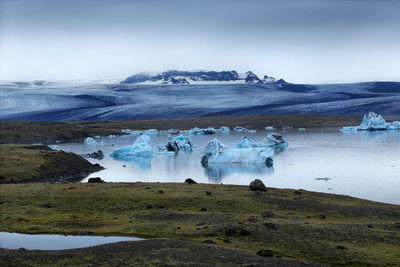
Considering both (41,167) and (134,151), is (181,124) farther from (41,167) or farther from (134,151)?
(41,167)

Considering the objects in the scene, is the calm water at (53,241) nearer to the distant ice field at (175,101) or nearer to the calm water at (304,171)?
the calm water at (304,171)

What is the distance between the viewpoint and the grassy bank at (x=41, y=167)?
96.9ft

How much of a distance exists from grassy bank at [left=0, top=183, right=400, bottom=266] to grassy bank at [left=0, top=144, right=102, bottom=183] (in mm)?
5174

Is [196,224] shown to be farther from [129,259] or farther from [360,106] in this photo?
[360,106]

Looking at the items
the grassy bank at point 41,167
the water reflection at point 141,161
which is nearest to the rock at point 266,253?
the grassy bank at point 41,167

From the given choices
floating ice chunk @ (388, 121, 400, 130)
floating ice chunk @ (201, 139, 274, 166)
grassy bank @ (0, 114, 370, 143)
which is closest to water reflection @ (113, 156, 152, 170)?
floating ice chunk @ (201, 139, 274, 166)

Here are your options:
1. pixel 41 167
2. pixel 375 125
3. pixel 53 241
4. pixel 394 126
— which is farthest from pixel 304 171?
pixel 394 126

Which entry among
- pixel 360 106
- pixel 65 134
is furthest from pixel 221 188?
pixel 360 106

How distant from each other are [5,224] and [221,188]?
964cm

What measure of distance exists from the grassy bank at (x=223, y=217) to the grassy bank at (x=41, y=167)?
517cm

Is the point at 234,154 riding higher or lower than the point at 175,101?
higher

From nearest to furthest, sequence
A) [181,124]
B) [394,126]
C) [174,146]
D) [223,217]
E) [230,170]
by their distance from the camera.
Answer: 1. [223,217]
2. [230,170]
3. [174,146]
4. [394,126]
5. [181,124]

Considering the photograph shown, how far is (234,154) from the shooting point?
39.2 m

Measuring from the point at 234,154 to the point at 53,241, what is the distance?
2585 cm
